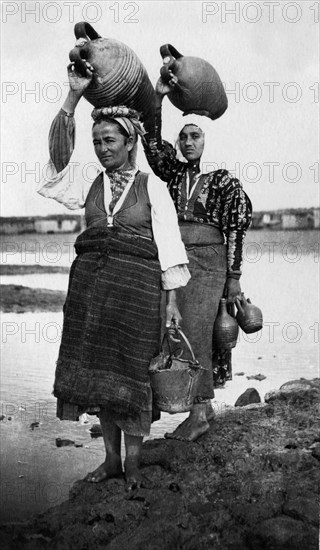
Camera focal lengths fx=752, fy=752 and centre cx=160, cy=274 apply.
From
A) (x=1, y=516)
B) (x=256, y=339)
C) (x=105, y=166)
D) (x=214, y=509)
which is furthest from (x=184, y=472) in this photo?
(x=105, y=166)

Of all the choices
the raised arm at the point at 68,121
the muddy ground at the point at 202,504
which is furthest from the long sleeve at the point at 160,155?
the muddy ground at the point at 202,504

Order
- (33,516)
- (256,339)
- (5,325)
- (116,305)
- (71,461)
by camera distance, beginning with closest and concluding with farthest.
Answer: (116,305)
(33,516)
(71,461)
(5,325)
(256,339)

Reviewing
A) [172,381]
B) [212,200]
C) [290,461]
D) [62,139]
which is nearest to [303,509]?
[290,461]

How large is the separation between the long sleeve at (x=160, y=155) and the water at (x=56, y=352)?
0.76 m

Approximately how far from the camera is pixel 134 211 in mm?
3045

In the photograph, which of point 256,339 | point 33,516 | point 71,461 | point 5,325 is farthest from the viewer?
point 256,339

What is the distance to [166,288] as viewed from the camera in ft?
10.1

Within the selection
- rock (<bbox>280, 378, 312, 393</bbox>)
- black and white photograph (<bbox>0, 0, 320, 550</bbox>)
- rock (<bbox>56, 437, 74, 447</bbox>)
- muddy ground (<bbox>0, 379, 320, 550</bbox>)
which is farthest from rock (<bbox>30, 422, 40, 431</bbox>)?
rock (<bbox>280, 378, 312, 393</bbox>)

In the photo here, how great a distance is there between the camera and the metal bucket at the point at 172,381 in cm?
302

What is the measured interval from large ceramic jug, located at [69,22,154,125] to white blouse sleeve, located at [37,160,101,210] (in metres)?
0.32

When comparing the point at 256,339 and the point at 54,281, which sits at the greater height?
the point at 54,281

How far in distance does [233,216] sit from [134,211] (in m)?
0.59

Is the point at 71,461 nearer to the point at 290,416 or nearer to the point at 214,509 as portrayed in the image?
the point at 214,509

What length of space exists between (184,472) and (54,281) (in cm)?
130
